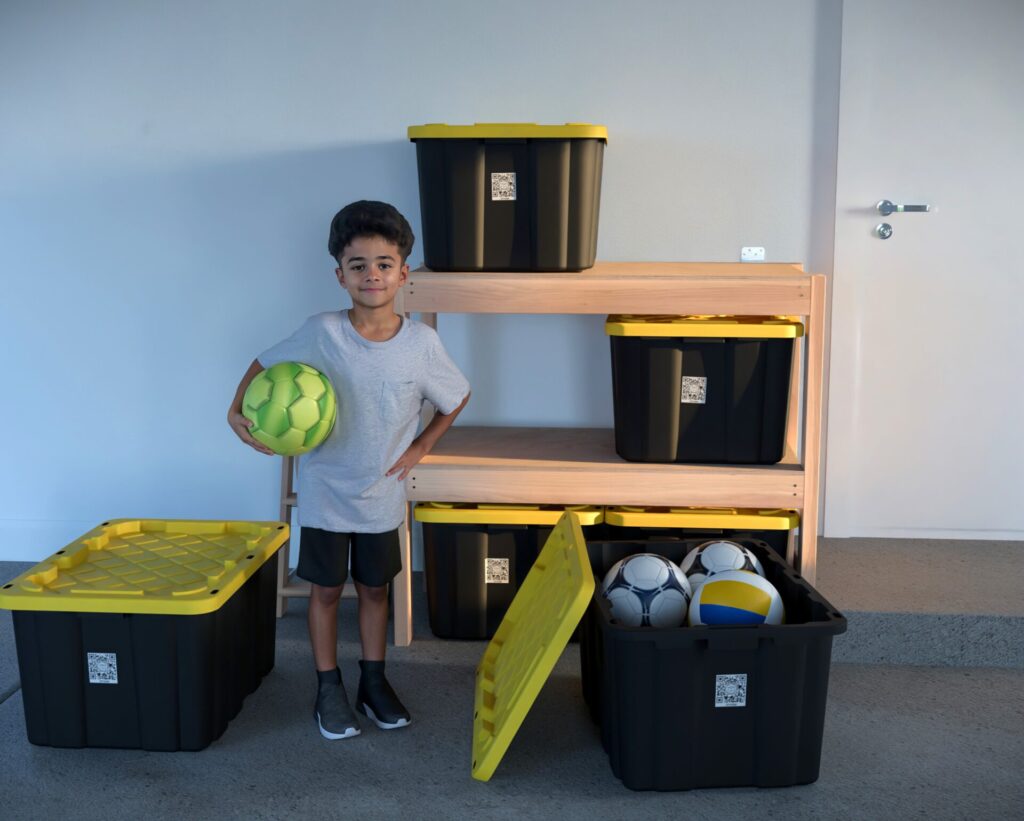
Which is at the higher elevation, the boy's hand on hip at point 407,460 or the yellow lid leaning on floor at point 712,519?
the boy's hand on hip at point 407,460

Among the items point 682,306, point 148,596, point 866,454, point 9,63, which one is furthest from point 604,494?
point 9,63

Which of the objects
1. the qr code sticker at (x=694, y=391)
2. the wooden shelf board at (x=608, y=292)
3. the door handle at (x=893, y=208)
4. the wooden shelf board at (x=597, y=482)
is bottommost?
the wooden shelf board at (x=597, y=482)

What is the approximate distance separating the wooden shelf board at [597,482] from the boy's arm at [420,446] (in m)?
0.38

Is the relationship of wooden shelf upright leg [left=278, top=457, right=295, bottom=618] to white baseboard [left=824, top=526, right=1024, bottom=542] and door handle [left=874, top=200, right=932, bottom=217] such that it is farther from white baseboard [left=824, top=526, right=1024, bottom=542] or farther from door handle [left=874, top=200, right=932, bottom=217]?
door handle [left=874, top=200, right=932, bottom=217]

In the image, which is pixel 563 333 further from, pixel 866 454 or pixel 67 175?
pixel 67 175

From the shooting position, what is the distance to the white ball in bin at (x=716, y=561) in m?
2.66

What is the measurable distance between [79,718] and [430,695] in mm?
851

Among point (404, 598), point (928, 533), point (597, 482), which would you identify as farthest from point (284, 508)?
point (928, 533)

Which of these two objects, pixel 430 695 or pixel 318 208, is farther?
pixel 318 208

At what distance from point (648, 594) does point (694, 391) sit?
718 mm

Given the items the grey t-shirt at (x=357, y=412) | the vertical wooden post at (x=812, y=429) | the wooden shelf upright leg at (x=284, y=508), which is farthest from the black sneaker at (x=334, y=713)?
the vertical wooden post at (x=812, y=429)

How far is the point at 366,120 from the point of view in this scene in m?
3.50

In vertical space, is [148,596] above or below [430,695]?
above

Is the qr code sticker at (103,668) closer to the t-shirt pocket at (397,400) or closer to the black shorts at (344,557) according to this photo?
the black shorts at (344,557)
